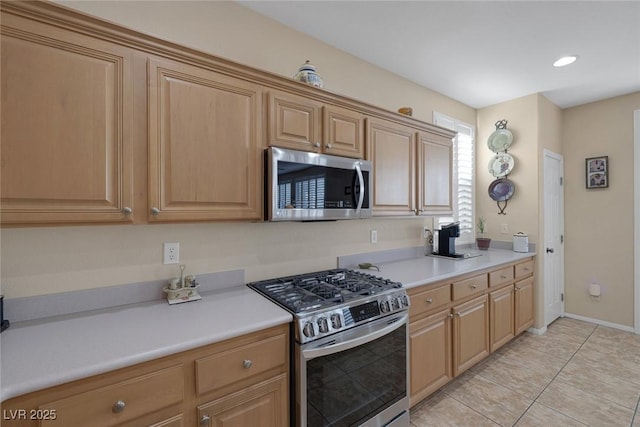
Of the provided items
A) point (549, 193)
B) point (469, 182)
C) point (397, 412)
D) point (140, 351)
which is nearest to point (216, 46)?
point (140, 351)

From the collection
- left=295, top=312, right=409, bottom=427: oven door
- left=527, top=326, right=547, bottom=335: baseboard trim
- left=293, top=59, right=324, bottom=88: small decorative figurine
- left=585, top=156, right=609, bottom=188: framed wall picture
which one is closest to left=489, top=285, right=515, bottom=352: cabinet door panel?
left=527, top=326, right=547, bottom=335: baseboard trim

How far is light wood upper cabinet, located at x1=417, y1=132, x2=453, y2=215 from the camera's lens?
2467 mm

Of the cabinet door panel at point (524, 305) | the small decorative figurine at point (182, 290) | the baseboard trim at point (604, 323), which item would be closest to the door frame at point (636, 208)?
the baseboard trim at point (604, 323)

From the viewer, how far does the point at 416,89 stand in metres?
3.01

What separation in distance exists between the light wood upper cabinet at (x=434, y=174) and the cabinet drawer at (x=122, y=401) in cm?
208

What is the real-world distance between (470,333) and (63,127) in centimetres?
283

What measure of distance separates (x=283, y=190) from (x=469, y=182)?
289cm

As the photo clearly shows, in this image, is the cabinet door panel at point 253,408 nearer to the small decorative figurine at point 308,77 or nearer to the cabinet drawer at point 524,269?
the small decorative figurine at point 308,77

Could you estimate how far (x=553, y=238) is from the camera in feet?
11.5

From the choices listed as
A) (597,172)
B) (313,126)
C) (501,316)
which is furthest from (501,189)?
(313,126)

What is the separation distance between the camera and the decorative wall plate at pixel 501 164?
11.2 feet

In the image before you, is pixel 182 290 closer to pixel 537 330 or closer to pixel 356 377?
pixel 356 377

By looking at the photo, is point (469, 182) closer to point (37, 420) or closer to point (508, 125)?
point (508, 125)

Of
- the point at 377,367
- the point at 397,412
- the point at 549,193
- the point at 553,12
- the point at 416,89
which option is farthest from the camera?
the point at 549,193
